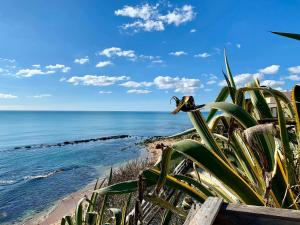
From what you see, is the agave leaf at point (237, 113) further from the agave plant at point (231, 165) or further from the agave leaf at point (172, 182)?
the agave leaf at point (172, 182)

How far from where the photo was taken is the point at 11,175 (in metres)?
20.3

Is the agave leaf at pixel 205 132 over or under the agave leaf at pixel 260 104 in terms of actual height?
under

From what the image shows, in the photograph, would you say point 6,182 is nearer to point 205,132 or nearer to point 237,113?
point 205,132

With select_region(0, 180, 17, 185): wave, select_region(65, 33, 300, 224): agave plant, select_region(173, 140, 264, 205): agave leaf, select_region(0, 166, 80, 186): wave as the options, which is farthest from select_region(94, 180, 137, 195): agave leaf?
select_region(0, 180, 17, 185): wave

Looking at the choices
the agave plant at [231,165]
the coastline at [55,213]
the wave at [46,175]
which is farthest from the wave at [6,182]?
the agave plant at [231,165]

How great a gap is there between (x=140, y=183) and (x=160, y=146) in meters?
0.16

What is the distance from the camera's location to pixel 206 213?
0.89 m

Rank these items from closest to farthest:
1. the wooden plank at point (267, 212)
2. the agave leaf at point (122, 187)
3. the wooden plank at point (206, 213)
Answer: the wooden plank at point (206, 213), the wooden plank at point (267, 212), the agave leaf at point (122, 187)

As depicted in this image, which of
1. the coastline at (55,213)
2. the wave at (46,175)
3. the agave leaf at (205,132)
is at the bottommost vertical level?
the coastline at (55,213)

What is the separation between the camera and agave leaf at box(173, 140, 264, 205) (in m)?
1.16

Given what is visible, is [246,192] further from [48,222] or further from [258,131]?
[48,222]

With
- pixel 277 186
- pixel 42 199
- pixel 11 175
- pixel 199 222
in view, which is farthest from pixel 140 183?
pixel 11 175

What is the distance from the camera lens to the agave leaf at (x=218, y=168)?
45.7 inches

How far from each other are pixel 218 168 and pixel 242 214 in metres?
0.26
